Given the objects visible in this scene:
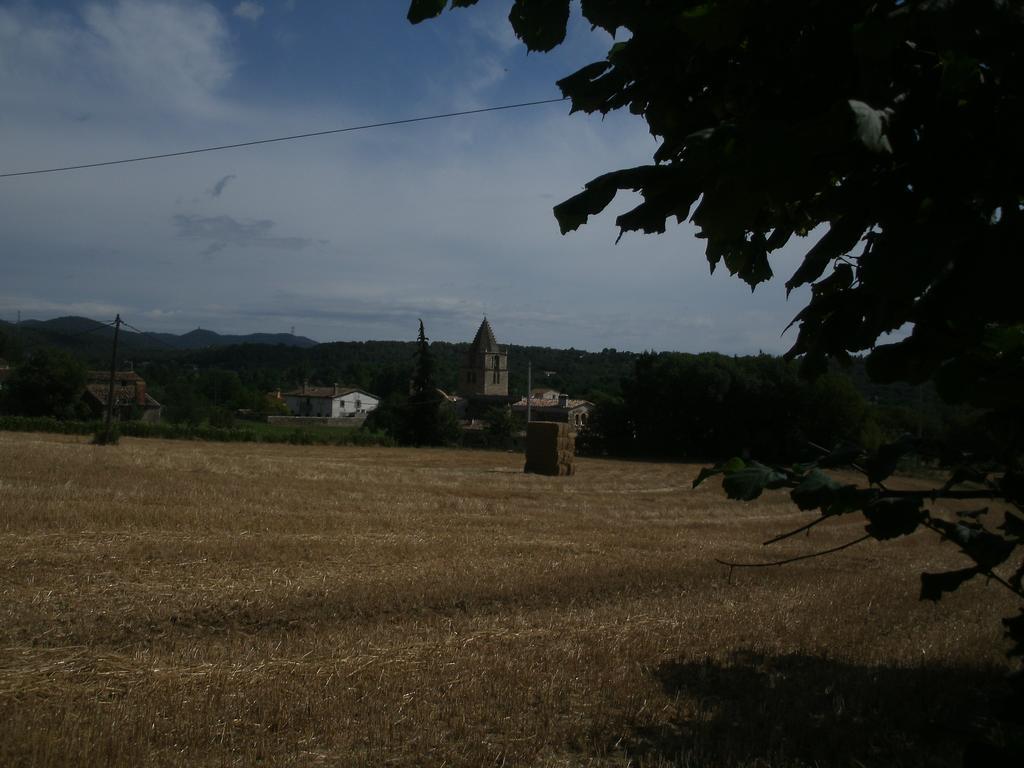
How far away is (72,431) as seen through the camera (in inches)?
1764

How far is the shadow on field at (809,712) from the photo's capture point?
4281 millimetres

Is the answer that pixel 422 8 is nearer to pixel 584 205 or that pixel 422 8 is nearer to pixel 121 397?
pixel 584 205

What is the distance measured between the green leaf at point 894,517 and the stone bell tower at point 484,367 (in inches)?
3579

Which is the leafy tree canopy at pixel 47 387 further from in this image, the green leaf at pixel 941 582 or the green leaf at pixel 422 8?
the green leaf at pixel 941 582

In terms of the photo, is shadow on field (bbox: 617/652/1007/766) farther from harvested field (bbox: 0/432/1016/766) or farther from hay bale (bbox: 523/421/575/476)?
hay bale (bbox: 523/421/575/476)

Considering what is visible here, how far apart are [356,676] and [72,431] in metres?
46.1

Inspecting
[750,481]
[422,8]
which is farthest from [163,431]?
[750,481]

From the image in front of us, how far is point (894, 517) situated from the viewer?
2195 mm

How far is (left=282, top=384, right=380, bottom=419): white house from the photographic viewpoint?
123 m

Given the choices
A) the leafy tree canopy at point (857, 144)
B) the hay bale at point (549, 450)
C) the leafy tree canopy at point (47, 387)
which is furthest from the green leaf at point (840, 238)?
the leafy tree canopy at point (47, 387)

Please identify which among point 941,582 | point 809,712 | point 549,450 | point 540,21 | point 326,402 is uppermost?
point 540,21

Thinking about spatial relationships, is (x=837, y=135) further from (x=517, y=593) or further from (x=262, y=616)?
(x=517, y=593)

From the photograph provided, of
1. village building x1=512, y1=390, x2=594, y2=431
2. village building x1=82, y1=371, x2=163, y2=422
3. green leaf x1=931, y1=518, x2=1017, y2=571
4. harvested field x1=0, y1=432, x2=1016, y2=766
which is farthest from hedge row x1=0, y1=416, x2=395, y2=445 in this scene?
green leaf x1=931, y1=518, x2=1017, y2=571

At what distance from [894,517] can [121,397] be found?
8131cm
